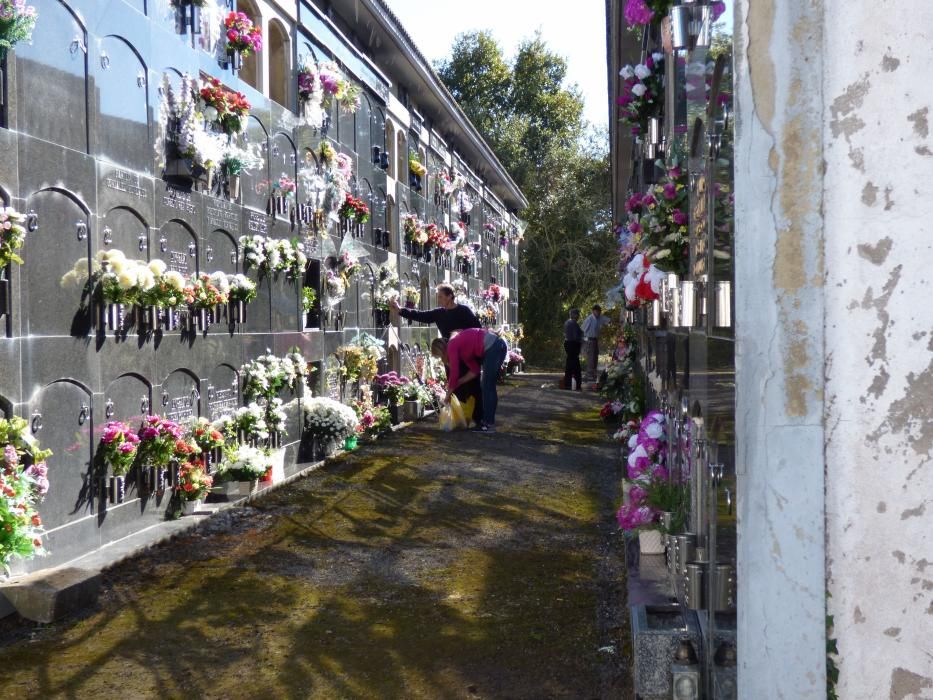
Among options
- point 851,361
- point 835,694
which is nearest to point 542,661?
point 835,694

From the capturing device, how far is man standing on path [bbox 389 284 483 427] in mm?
12203

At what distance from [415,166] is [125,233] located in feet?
30.6

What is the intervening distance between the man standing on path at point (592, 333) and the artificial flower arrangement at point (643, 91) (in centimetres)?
1338

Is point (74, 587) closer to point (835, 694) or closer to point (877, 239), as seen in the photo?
point (835, 694)

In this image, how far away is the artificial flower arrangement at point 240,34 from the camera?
8000 millimetres

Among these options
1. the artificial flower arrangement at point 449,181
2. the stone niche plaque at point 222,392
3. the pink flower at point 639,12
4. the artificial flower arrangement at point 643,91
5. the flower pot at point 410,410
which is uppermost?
the artificial flower arrangement at point 449,181

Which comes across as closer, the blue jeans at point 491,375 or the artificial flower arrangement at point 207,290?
the artificial flower arrangement at point 207,290

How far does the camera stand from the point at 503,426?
1297 cm

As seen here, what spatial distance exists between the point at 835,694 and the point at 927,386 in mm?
838

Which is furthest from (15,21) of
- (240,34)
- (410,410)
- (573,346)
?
(573,346)

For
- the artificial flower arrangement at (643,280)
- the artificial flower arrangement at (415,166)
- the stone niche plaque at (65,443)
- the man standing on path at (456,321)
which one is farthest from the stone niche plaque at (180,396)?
the artificial flower arrangement at (415,166)

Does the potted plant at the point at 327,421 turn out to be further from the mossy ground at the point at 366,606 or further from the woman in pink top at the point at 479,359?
the woman in pink top at the point at 479,359

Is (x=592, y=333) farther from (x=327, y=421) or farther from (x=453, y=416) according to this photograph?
(x=327, y=421)

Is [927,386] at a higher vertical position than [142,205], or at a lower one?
lower
